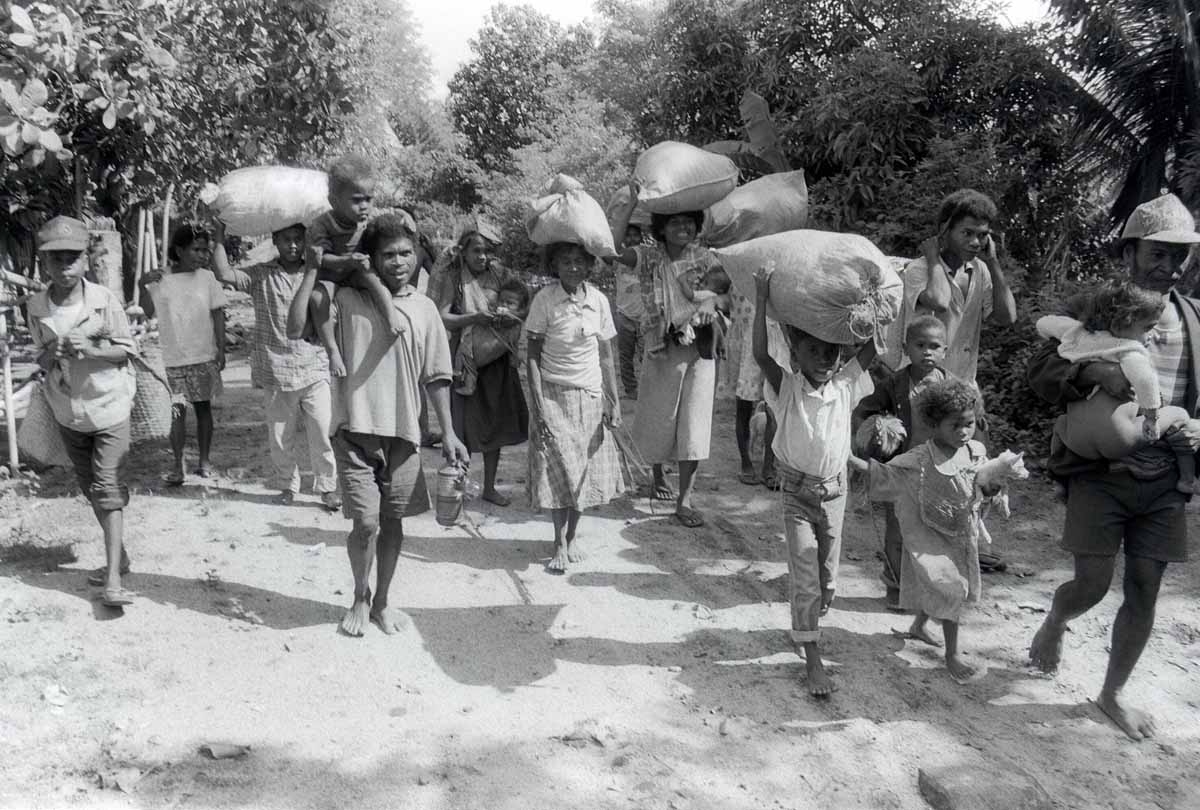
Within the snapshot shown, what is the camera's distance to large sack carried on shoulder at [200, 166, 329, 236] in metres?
4.55

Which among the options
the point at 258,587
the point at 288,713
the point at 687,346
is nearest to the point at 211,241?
the point at 258,587

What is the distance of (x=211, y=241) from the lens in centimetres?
632

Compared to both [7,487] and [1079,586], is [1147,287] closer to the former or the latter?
[1079,586]

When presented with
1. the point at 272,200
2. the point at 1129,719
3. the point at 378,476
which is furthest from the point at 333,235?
the point at 1129,719

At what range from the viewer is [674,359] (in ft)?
18.7

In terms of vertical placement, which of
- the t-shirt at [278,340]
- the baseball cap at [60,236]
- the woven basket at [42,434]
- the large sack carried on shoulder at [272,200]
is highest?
the large sack carried on shoulder at [272,200]

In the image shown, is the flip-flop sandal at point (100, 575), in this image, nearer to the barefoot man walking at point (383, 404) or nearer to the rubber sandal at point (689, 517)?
the barefoot man walking at point (383, 404)

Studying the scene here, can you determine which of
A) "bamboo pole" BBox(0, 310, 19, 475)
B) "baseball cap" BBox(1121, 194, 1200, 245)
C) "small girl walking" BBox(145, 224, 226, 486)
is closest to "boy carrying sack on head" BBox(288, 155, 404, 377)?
"small girl walking" BBox(145, 224, 226, 486)

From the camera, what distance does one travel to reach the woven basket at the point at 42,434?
14.6ft

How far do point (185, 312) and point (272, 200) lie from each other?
193cm

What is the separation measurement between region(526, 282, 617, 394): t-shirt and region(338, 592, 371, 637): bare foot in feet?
4.74

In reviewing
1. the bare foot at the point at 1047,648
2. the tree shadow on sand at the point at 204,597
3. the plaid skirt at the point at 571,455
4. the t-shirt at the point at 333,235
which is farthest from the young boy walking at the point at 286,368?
the bare foot at the point at 1047,648

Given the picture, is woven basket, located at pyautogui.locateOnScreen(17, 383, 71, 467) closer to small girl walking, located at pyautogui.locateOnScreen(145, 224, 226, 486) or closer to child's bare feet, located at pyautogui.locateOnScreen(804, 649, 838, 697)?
small girl walking, located at pyautogui.locateOnScreen(145, 224, 226, 486)

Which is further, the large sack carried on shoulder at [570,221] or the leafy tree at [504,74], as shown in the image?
the leafy tree at [504,74]
